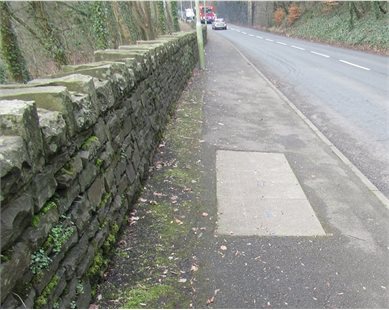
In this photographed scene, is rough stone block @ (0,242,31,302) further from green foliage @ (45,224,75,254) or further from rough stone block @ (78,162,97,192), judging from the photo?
rough stone block @ (78,162,97,192)

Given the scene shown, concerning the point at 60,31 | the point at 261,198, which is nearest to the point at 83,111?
the point at 261,198

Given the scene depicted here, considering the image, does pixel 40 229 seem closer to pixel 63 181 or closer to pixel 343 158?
pixel 63 181

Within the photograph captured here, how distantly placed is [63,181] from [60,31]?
13.1 meters

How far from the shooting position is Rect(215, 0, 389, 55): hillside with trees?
27212mm

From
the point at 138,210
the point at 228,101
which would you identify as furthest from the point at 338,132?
the point at 138,210

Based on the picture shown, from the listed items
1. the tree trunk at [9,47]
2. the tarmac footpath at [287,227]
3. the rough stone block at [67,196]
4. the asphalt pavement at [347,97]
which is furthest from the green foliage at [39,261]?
the tree trunk at [9,47]

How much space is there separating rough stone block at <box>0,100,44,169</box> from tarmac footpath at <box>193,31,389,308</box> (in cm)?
191

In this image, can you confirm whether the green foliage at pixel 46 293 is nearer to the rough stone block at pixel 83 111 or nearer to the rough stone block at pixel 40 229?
the rough stone block at pixel 40 229

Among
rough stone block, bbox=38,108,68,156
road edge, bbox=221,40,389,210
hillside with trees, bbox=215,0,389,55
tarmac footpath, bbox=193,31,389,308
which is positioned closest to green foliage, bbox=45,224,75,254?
rough stone block, bbox=38,108,68,156

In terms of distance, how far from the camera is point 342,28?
32656mm

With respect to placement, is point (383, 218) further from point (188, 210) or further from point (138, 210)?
point (138, 210)

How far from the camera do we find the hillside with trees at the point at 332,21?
2721 cm

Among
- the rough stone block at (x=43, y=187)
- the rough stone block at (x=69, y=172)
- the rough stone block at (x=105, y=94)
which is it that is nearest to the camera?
the rough stone block at (x=43, y=187)

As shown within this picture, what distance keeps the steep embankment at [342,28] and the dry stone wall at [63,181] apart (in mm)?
22697
